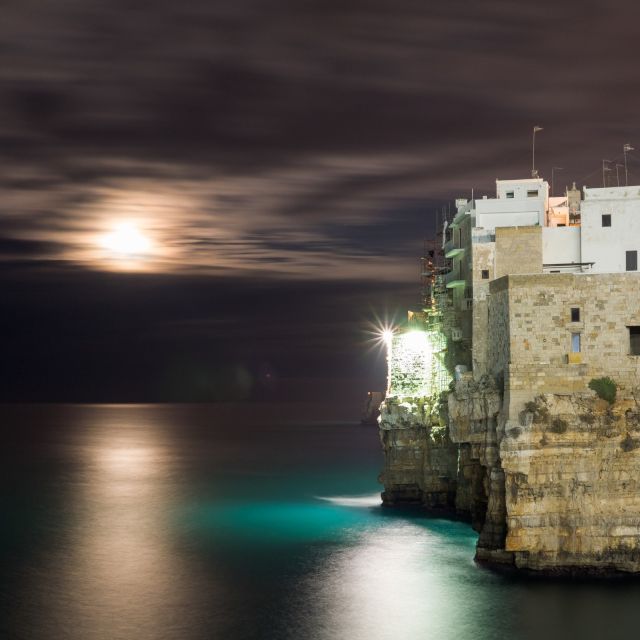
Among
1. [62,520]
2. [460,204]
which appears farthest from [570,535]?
[62,520]

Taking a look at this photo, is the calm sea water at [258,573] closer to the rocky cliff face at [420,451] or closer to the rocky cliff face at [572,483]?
the rocky cliff face at [572,483]

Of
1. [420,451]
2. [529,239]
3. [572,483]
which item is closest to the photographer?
[572,483]

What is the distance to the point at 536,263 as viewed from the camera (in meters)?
42.5

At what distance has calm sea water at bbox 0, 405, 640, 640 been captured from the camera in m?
33.0

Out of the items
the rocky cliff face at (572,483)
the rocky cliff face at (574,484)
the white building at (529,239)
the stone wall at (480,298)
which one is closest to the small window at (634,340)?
the rocky cliff face at (572,483)

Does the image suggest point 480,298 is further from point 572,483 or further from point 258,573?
point 258,573

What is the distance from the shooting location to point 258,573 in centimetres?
4166

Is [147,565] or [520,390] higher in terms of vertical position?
[520,390]

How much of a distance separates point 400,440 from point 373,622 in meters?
21.8

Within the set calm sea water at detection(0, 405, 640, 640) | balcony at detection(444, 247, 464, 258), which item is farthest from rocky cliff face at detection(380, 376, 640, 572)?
balcony at detection(444, 247, 464, 258)

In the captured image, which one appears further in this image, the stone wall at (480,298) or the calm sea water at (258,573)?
the stone wall at (480,298)

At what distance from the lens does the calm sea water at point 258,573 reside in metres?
33.0

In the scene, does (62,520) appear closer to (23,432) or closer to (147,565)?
(147,565)

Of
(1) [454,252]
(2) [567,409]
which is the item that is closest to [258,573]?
(2) [567,409]
